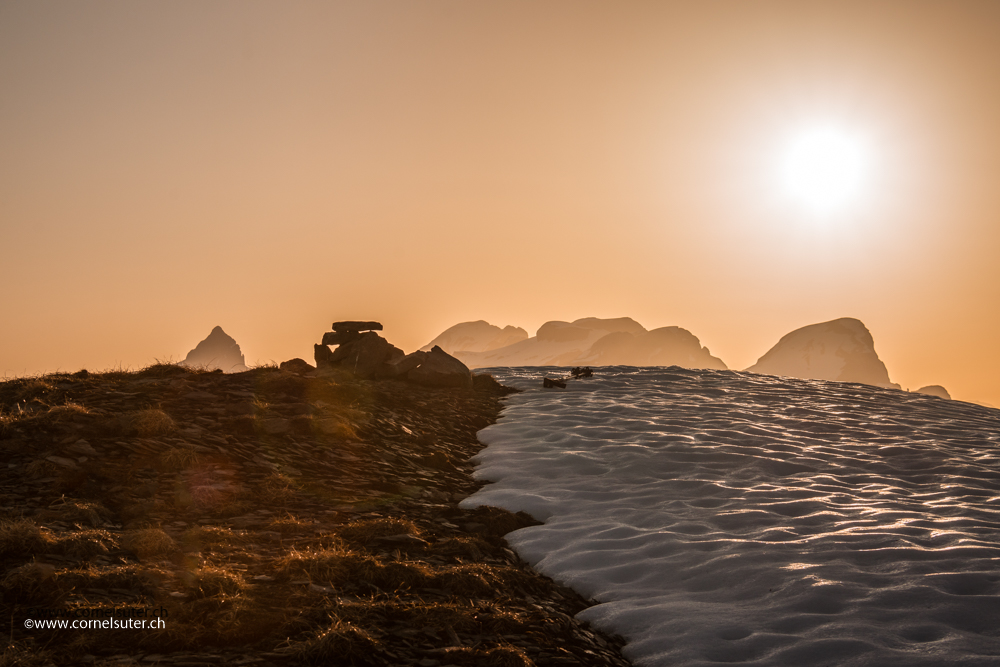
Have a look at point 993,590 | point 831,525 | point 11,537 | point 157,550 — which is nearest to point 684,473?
point 831,525

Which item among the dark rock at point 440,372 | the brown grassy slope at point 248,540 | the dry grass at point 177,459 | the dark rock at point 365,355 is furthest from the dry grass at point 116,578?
the dark rock at point 440,372

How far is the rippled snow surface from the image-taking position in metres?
7.59

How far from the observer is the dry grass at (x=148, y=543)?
801cm

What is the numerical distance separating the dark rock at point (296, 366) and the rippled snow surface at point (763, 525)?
660cm

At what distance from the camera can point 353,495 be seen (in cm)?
1141

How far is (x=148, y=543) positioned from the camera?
8.09 meters

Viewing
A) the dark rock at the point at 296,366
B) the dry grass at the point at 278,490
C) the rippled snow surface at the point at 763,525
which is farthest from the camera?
the dark rock at the point at 296,366

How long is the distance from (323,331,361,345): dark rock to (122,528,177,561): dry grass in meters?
15.7

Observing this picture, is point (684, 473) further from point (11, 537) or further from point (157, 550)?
point (11, 537)

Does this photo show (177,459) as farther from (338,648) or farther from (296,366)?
(296,366)

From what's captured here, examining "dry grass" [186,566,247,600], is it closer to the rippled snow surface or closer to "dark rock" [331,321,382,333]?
the rippled snow surface

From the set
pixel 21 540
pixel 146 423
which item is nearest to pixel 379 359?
pixel 146 423

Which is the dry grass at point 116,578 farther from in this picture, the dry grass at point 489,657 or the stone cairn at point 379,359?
A: the stone cairn at point 379,359

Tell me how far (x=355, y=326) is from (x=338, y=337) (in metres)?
0.81
